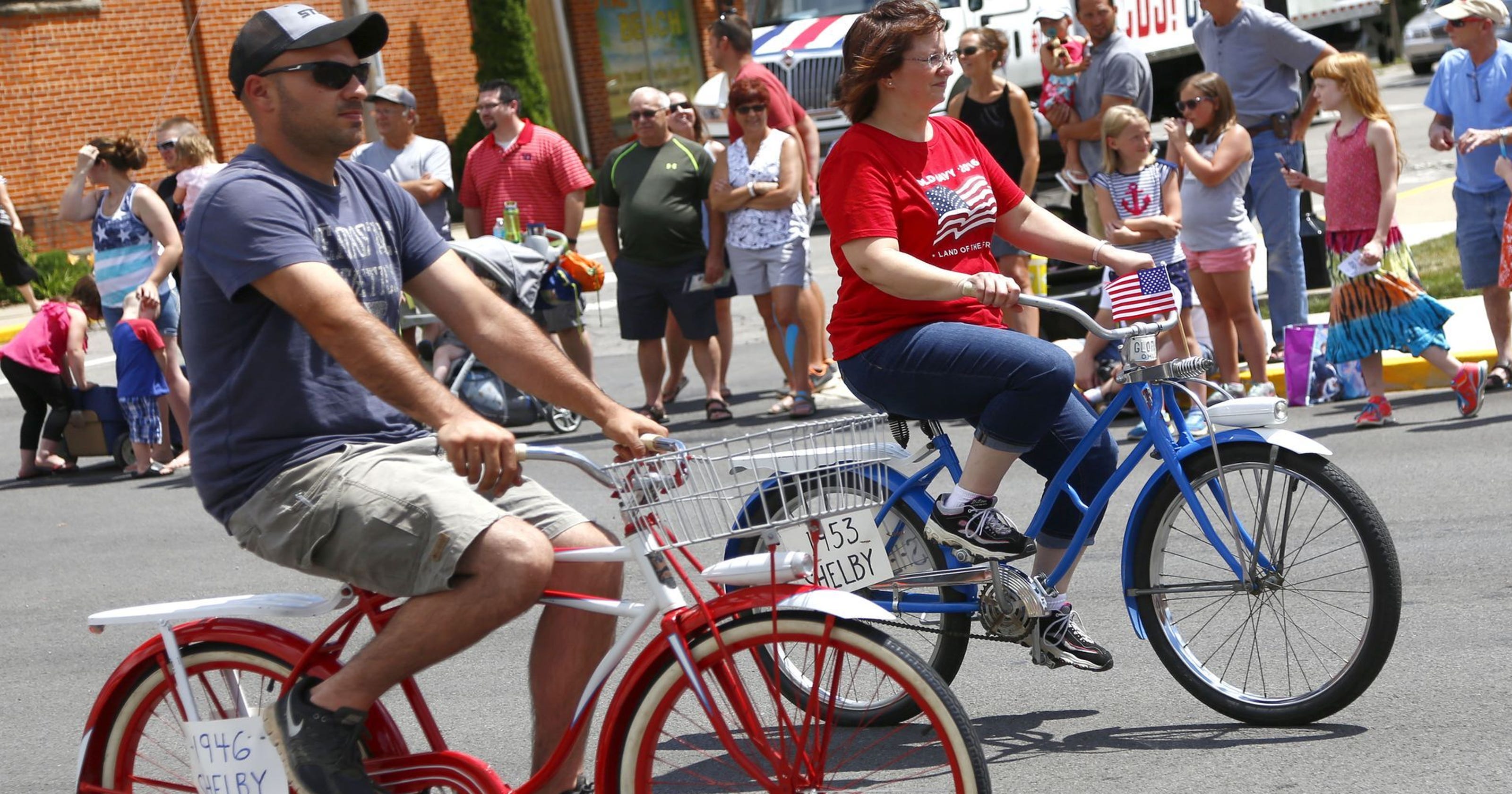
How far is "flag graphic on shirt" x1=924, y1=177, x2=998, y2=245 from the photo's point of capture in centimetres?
461

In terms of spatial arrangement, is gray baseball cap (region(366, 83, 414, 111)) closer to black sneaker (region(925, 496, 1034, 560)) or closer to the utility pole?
the utility pole

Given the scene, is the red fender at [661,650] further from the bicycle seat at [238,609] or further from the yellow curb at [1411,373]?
the yellow curb at [1411,373]

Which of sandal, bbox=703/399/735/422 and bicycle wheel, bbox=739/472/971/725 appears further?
sandal, bbox=703/399/735/422

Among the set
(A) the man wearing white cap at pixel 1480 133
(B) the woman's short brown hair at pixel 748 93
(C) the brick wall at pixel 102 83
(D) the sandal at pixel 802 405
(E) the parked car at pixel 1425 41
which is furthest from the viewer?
(E) the parked car at pixel 1425 41

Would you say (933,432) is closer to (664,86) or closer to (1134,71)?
(1134,71)

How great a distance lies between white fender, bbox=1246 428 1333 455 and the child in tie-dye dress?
14.3 ft

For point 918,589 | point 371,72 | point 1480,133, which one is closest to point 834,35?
point 371,72

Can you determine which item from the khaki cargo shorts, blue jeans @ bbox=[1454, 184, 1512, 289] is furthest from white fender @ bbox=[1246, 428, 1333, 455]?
blue jeans @ bbox=[1454, 184, 1512, 289]

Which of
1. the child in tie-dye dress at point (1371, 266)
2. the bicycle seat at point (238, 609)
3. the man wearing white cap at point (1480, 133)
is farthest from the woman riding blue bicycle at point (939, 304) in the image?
the man wearing white cap at point (1480, 133)

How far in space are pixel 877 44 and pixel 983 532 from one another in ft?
4.28

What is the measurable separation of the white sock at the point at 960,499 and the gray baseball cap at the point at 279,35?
185 centimetres

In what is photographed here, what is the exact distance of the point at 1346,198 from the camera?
8672 mm

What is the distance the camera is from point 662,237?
10398 millimetres

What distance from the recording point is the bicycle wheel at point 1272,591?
4.41 metres
